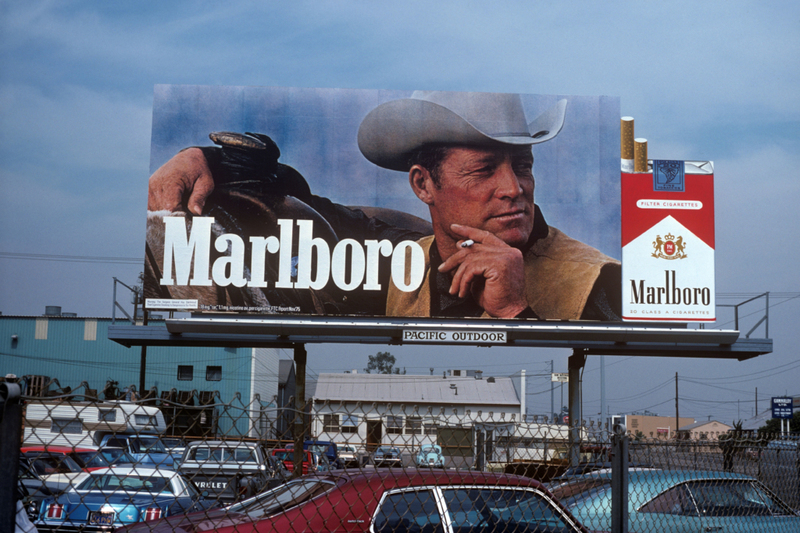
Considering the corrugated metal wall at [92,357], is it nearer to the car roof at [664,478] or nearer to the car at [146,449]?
the car at [146,449]

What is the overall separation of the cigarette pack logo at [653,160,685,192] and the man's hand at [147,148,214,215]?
1144 cm

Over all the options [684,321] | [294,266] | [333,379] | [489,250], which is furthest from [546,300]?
[333,379]

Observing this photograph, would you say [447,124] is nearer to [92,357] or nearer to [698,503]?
[698,503]

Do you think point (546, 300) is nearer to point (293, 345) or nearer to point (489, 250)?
point (489, 250)

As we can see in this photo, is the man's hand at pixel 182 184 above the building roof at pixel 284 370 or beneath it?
above

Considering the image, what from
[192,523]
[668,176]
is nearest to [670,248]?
[668,176]

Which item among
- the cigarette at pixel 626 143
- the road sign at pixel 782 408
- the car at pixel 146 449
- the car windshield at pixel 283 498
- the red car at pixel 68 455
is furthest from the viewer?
the road sign at pixel 782 408

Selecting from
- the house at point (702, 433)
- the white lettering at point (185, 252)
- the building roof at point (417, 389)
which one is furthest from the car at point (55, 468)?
the building roof at point (417, 389)

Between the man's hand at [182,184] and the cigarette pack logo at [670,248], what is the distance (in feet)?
37.4

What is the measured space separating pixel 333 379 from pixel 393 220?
120 ft

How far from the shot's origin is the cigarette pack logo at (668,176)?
68.6 feet

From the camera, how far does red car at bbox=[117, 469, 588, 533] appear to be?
13.1 feet

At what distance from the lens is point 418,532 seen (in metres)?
4.12

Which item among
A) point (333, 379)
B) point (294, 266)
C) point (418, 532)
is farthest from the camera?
point (333, 379)
